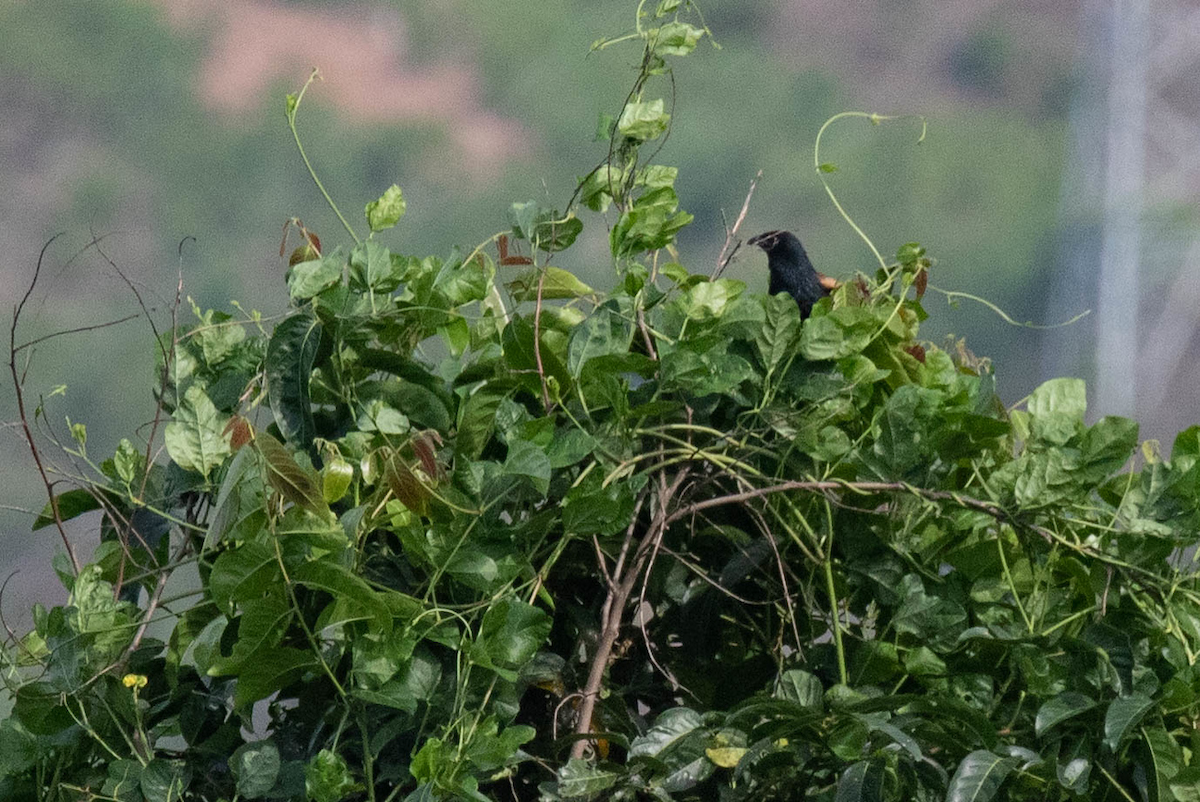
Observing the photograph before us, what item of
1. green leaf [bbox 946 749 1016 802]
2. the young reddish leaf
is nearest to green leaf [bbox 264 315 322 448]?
the young reddish leaf

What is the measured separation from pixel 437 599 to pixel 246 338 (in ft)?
0.88

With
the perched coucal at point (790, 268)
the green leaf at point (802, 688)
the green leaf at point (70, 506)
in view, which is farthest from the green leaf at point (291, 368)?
the perched coucal at point (790, 268)

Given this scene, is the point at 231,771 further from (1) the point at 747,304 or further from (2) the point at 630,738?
(1) the point at 747,304

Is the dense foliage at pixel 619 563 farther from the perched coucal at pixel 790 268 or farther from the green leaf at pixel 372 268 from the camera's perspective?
the perched coucal at pixel 790 268

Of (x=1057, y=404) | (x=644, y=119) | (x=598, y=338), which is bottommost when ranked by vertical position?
(x=1057, y=404)

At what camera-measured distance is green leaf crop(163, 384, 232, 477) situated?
85 cm

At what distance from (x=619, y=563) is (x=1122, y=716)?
32 cm

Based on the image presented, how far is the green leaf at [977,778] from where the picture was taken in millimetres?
717

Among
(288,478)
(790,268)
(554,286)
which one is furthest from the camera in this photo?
(790,268)

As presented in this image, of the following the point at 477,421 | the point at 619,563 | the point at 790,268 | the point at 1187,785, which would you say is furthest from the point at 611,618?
the point at 790,268

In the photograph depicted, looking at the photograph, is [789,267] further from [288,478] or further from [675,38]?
[288,478]

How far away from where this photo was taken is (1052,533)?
817 millimetres

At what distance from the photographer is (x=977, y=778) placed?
0.72 meters

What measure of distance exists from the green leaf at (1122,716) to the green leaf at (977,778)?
0.08 metres
